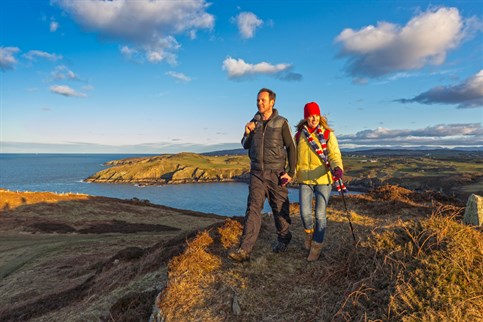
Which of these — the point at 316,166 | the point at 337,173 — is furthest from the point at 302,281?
the point at 316,166

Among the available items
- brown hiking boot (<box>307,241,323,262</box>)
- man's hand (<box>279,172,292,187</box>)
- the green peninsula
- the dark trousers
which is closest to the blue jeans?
brown hiking boot (<box>307,241,323,262</box>)

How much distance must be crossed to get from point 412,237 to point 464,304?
1.49 meters

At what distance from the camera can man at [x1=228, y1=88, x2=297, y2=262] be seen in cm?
730

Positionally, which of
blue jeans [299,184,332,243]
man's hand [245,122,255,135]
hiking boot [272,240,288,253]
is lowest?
hiking boot [272,240,288,253]

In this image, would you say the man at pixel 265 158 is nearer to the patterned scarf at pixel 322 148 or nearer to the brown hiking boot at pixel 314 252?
the patterned scarf at pixel 322 148

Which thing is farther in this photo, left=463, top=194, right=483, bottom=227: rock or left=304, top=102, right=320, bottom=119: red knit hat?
left=463, top=194, right=483, bottom=227: rock

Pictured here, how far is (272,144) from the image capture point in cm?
734

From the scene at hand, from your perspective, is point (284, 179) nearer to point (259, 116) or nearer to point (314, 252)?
point (259, 116)

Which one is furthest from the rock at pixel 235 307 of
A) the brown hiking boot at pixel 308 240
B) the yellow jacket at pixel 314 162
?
the yellow jacket at pixel 314 162

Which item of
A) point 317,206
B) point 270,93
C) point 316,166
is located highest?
point 270,93

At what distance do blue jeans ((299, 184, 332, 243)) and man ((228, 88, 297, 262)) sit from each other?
1.81ft

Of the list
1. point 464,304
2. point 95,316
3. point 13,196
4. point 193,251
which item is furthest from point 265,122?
point 13,196

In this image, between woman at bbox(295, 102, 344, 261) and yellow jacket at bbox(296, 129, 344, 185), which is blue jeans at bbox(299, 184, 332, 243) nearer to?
woman at bbox(295, 102, 344, 261)

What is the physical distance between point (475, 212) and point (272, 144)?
7.92m
